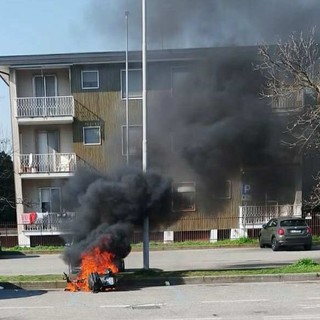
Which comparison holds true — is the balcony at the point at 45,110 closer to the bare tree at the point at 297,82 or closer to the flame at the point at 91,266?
the bare tree at the point at 297,82

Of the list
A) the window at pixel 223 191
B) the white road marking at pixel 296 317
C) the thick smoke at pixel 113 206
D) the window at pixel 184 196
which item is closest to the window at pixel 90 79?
the window at pixel 223 191

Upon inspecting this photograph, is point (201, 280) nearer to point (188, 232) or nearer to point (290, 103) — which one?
point (290, 103)

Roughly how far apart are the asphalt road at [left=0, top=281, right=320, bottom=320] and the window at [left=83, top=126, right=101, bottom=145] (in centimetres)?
1557

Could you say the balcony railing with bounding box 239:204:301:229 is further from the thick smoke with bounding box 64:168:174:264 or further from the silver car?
the thick smoke with bounding box 64:168:174:264

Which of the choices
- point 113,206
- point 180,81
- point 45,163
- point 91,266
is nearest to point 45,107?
point 45,163

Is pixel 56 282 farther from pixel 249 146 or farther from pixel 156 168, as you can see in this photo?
pixel 249 146

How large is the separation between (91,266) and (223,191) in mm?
5391

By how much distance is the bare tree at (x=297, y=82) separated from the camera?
43.2 ft

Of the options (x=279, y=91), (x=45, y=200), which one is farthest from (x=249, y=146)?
(x=45, y=200)

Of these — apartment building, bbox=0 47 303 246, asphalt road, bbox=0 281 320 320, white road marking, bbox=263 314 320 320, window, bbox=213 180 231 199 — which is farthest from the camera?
window, bbox=213 180 231 199

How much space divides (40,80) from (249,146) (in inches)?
625

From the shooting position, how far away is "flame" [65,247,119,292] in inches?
425

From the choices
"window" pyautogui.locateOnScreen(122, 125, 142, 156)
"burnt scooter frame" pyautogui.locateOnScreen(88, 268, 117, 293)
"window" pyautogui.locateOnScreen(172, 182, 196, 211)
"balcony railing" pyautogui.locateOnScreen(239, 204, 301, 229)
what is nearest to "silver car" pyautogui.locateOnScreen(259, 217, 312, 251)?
"balcony railing" pyautogui.locateOnScreen(239, 204, 301, 229)

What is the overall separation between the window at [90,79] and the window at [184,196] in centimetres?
1325
